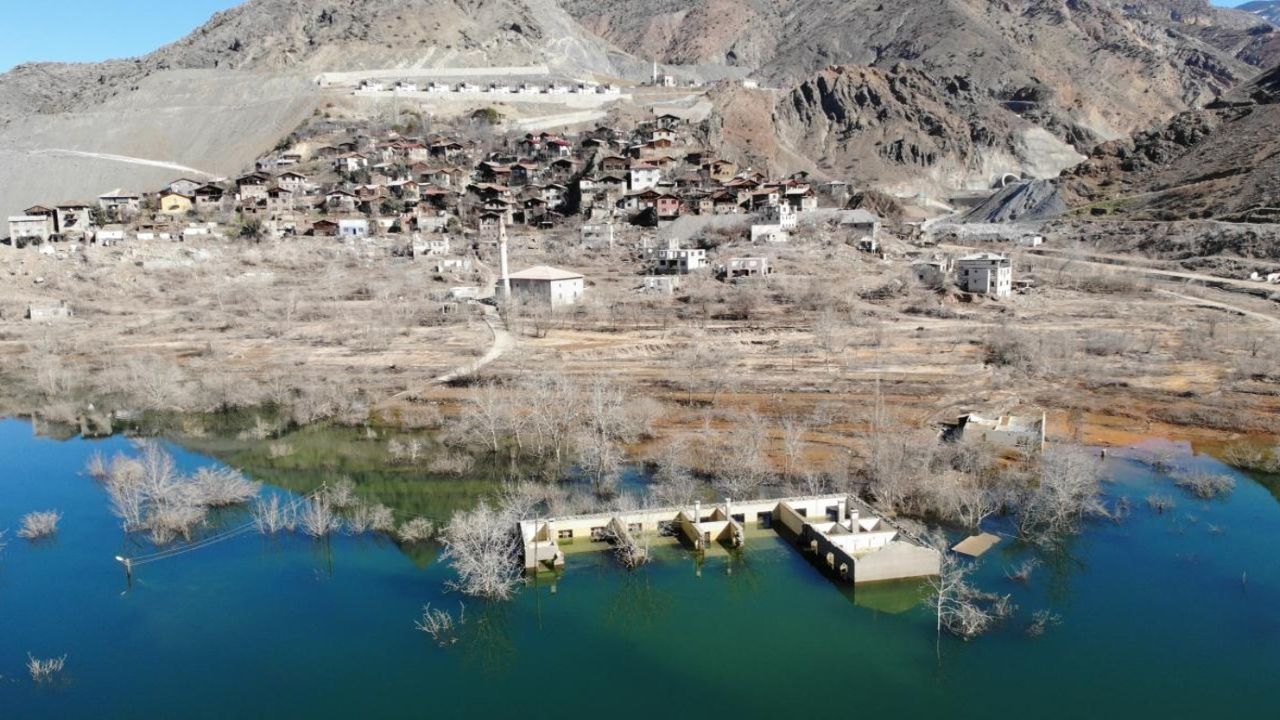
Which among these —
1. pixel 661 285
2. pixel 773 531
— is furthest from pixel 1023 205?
pixel 773 531

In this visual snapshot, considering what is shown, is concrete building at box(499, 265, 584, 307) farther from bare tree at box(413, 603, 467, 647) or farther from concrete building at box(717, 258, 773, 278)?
bare tree at box(413, 603, 467, 647)

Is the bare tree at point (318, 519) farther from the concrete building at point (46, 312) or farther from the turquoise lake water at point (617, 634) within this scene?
the concrete building at point (46, 312)

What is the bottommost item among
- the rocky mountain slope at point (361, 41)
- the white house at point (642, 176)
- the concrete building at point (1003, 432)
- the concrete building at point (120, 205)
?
the concrete building at point (1003, 432)

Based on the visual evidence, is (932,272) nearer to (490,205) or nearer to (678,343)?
(678,343)

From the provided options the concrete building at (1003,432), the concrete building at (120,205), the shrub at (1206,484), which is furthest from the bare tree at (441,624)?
the concrete building at (120,205)

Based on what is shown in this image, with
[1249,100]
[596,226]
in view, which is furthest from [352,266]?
[1249,100]

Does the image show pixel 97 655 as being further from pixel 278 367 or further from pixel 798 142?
pixel 798 142
